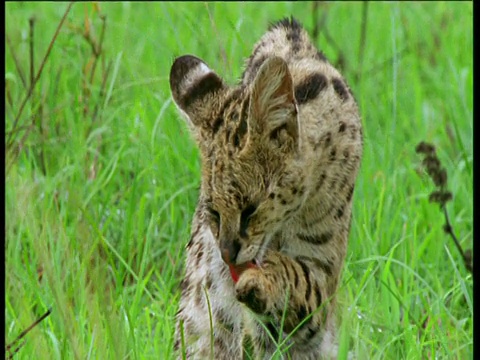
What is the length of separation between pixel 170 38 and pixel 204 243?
3.87 meters

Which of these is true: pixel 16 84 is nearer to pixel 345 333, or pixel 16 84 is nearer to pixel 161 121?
pixel 161 121

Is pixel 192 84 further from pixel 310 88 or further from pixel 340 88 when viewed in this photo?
pixel 340 88

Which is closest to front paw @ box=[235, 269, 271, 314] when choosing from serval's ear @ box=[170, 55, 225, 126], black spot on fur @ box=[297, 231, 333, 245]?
black spot on fur @ box=[297, 231, 333, 245]

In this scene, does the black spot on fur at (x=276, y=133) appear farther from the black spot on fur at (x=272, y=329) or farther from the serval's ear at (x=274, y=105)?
the black spot on fur at (x=272, y=329)

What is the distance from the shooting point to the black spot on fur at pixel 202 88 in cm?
Result: 475

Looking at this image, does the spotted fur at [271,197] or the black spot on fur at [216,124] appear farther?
the black spot on fur at [216,124]

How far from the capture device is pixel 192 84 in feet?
15.7

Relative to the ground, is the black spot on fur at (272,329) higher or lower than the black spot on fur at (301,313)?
lower

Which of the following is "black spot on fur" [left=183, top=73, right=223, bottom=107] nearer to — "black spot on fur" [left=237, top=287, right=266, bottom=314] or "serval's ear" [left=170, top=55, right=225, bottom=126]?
"serval's ear" [left=170, top=55, right=225, bottom=126]

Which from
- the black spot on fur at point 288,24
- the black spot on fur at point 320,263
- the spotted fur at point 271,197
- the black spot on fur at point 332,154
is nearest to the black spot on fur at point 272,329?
the spotted fur at point 271,197

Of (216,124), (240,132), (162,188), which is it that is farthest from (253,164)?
(162,188)

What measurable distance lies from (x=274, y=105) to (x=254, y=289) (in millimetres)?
659

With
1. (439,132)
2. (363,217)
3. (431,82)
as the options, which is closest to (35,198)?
(363,217)

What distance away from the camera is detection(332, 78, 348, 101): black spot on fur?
15.8 feet
